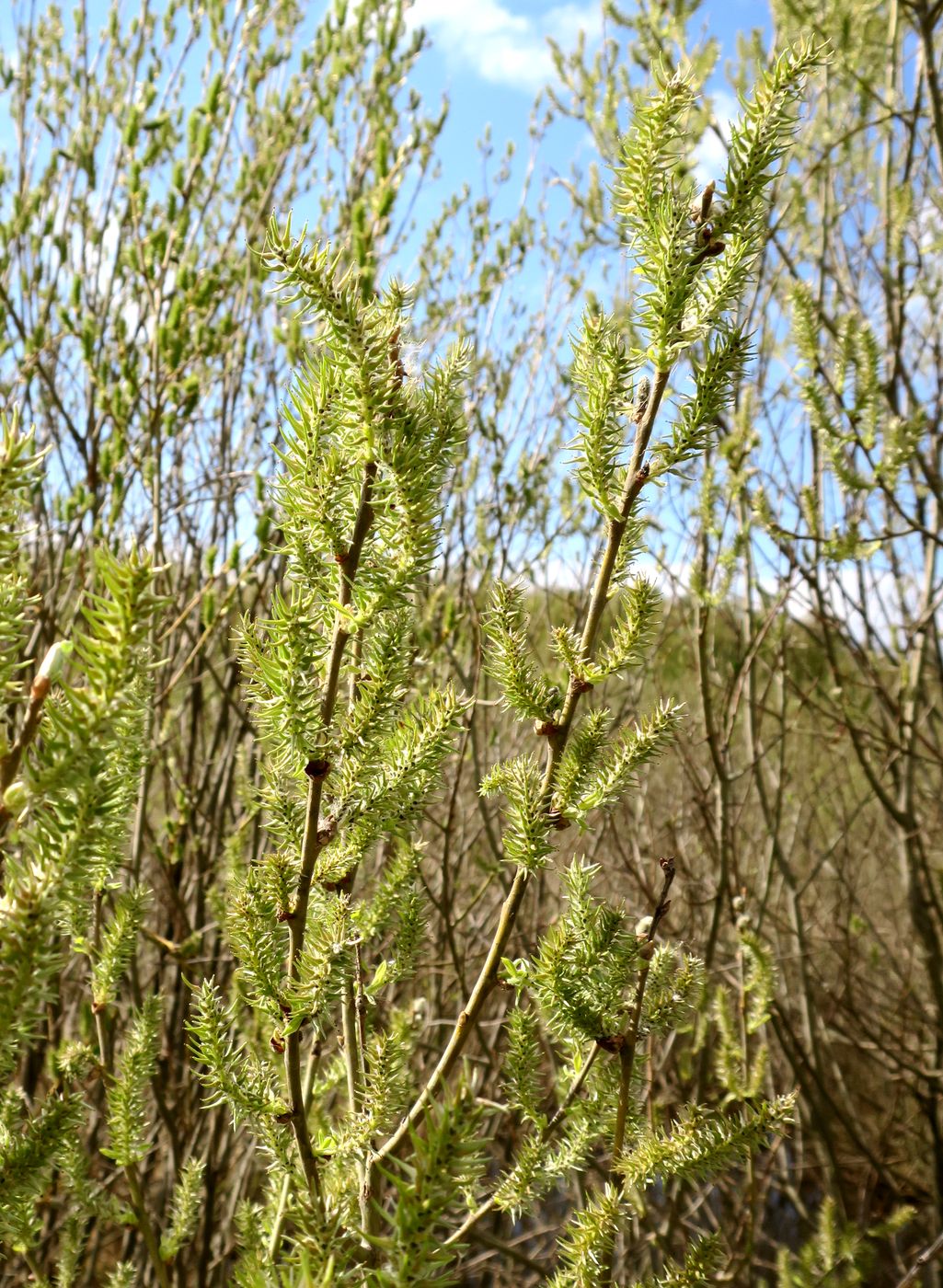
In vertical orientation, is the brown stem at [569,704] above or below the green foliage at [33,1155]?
above

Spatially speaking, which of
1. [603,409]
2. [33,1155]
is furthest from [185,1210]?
[603,409]

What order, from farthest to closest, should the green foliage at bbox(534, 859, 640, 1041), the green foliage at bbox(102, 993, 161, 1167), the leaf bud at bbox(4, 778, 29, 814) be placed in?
the green foliage at bbox(102, 993, 161, 1167) < the green foliage at bbox(534, 859, 640, 1041) < the leaf bud at bbox(4, 778, 29, 814)

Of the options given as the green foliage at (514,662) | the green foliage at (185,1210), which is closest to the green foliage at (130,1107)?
the green foliage at (185,1210)

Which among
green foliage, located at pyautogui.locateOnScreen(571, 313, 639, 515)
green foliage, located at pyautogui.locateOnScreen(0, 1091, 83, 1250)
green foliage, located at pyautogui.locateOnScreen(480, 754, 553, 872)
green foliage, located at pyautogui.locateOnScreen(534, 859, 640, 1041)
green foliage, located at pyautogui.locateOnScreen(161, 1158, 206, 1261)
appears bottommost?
green foliage, located at pyautogui.locateOnScreen(161, 1158, 206, 1261)

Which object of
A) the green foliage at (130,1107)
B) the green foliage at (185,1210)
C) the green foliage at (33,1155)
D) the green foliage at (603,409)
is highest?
the green foliage at (603,409)

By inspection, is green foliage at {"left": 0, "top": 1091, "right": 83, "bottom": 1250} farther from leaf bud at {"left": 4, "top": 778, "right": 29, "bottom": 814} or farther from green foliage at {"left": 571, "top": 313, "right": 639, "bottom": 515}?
green foliage at {"left": 571, "top": 313, "right": 639, "bottom": 515}

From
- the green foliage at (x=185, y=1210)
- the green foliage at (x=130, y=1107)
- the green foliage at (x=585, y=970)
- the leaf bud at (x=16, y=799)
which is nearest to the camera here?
the leaf bud at (x=16, y=799)

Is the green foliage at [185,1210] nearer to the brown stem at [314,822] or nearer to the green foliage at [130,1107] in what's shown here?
the green foliage at [130,1107]

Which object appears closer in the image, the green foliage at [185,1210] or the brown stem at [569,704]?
the brown stem at [569,704]

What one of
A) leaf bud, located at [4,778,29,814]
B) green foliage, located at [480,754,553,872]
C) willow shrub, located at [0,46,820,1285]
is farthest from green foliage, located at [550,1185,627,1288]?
leaf bud, located at [4,778,29,814]

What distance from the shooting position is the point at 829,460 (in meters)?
2.33

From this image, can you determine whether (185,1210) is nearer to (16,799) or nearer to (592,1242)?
(592,1242)

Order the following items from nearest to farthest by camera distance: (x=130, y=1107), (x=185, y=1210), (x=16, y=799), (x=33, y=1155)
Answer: (x=16, y=799)
(x=33, y=1155)
(x=130, y=1107)
(x=185, y=1210)

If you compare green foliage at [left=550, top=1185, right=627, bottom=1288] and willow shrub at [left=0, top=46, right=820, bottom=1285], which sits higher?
willow shrub at [left=0, top=46, right=820, bottom=1285]
